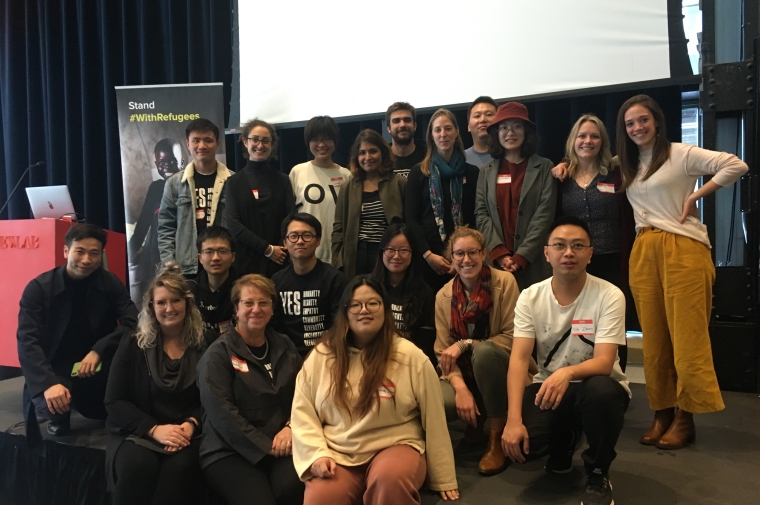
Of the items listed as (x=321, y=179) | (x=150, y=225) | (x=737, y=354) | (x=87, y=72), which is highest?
(x=87, y=72)

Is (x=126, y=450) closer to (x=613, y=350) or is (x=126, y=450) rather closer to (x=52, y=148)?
(x=613, y=350)

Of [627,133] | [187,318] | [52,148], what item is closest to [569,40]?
[627,133]

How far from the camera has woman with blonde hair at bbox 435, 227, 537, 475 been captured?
2.14 meters

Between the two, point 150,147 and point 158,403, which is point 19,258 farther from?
point 158,403

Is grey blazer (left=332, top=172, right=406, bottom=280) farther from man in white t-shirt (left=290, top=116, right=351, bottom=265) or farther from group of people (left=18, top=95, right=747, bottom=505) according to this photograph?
man in white t-shirt (left=290, top=116, right=351, bottom=265)

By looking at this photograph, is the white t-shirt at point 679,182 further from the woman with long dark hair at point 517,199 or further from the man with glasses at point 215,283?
the man with glasses at point 215,283

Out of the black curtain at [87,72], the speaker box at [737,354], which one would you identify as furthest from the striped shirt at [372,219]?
the black curtain at [87,72]

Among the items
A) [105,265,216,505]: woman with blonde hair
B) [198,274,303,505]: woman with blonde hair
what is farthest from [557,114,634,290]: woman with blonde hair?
[105,265,216,505]: woman with blonde hair

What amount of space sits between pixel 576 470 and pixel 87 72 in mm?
5187

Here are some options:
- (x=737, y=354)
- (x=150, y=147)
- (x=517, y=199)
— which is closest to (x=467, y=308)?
(x=517, y=199)

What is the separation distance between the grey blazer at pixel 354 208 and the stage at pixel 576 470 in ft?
3.16

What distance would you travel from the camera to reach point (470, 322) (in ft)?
7.38

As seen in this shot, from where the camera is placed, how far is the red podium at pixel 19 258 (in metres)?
3.51

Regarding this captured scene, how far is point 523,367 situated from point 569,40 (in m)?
2.27
